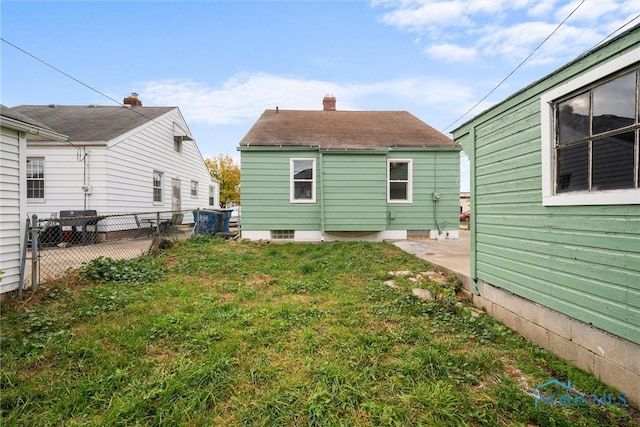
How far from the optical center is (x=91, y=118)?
10.9m

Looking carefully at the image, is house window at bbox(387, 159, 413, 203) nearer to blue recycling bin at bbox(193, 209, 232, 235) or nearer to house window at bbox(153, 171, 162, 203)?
blue recycling bin at bbox(193, 209, 232, 235)

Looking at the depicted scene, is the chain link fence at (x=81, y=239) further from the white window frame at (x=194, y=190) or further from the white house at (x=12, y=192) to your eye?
the white window frame at (x=194, y=190)

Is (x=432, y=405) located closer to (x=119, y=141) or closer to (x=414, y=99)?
(x=119, y=141)

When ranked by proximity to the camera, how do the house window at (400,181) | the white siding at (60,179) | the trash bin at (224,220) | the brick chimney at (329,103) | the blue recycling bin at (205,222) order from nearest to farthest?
the white siding at (60,179) → the house window at (400,181) → the blue recycling bin at (205,222) → the trash bin at (224,220) → the brick chimney at (329,103)

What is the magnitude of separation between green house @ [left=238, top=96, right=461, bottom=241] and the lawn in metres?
4.27

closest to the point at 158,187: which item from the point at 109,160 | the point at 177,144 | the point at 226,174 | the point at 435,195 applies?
the point at 177,144

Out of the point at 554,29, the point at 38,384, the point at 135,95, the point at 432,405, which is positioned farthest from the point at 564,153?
the point at 135,95

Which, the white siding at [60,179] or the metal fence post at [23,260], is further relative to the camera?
the white siding at [60,179]

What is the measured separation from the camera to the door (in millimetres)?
13159

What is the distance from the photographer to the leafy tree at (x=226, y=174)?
28.8 meters

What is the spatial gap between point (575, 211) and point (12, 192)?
7359mm

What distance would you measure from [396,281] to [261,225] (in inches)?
213

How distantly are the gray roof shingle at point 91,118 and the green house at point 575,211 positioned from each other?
37.4 feet

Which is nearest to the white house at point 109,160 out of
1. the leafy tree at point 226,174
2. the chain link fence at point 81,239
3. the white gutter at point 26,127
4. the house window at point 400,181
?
the chain link fence at point 81,239
